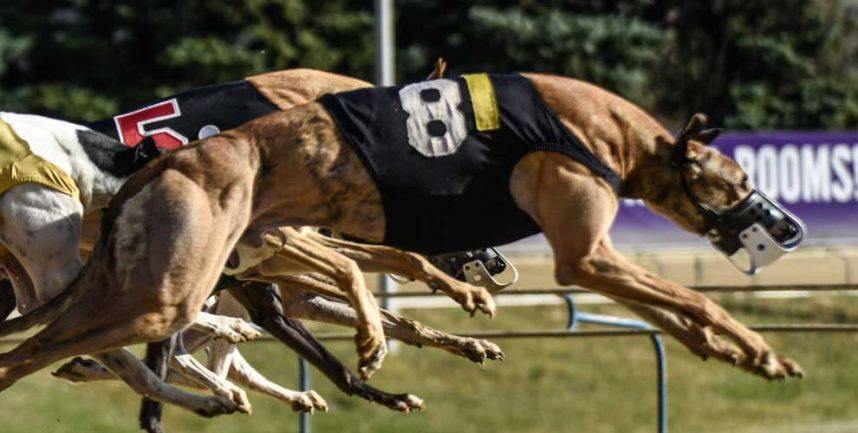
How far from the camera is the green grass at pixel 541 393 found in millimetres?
13250

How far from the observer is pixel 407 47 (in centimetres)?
2453

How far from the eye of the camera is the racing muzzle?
6719mm

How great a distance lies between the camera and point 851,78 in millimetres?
25625

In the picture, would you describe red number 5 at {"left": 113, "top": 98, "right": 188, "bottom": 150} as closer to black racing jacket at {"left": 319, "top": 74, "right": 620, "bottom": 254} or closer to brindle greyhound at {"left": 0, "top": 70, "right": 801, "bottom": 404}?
brindle greyhound at {"left": 0, "top": 70, "right": 801, "bottom": 404}

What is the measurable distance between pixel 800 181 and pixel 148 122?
10.1m

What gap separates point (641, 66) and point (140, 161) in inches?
692

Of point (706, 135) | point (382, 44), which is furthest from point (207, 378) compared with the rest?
point (382, 44)

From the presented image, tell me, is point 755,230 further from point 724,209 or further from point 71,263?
point 71,263

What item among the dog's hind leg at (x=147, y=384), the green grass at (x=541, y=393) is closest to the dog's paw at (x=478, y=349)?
the dog's hind leg at (x=147, y=384)

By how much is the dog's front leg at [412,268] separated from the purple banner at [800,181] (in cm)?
930

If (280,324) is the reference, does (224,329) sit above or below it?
above

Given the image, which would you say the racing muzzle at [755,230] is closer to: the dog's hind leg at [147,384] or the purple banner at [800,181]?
the dog's hind leg at [147,384]

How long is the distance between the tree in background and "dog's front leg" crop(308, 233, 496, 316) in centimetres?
1581

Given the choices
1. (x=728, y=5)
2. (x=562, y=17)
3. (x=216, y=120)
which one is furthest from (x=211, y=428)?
(x=728, y=5)
